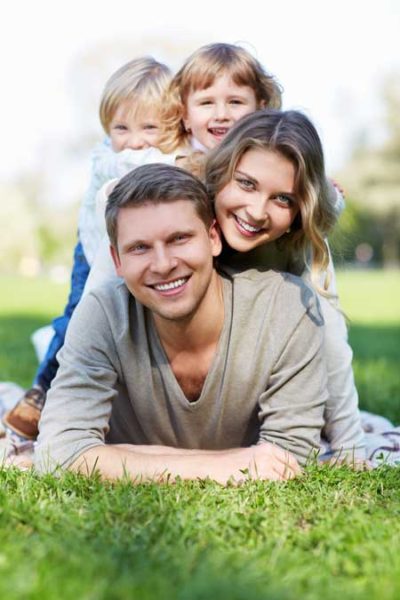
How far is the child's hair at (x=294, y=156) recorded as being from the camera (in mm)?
3773

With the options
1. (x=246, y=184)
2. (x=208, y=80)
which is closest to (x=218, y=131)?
(x=208, y=80)

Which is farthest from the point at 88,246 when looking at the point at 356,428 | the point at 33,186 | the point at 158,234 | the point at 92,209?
the point at 33,186

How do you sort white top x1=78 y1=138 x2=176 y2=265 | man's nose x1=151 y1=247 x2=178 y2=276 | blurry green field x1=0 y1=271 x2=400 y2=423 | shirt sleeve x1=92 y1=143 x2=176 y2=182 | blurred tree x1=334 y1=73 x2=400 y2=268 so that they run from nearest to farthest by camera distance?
man's nose x1=151 y1=247 x2=178 y2=276
shirt sleeve x1=92 y1=143 x2=176 y2=182
white top x1=78 y1=138 x2=176 y2=265
blurry green field x1=0 y1=271 x2=400 y2=423
blurred tree x1=334 y1=73 x2=400 y2=268

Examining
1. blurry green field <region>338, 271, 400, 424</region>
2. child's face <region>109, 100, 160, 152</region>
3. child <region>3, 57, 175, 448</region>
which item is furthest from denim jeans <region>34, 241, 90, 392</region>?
blurry green field <region>338, 271, 400, 424</region>

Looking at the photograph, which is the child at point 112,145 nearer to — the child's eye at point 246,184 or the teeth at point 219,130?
the teeth at point 219,130

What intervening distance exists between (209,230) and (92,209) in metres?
1.33

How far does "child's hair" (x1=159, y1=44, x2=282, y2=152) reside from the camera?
448 centimetres

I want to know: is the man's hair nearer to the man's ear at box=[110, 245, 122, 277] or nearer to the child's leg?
the man's ear at box=[110, 245, 122, 277]

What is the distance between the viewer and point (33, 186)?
59.7 m

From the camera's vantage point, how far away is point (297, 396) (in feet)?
12.3

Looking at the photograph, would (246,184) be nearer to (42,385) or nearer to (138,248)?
(138,248)

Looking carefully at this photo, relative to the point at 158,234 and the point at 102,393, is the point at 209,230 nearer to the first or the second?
the point at 158,234

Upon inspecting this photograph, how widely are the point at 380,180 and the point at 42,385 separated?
47527 mm

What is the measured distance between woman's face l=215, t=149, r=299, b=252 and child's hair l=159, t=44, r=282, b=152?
876 millimetres
